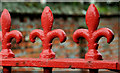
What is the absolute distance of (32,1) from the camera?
414cm

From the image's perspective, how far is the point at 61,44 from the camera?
4777mm

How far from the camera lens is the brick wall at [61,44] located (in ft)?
13.3

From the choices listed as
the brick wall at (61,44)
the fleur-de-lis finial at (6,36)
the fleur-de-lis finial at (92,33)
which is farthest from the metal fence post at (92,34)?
the brick wall at (61,44)

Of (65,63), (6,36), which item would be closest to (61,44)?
(6,36)

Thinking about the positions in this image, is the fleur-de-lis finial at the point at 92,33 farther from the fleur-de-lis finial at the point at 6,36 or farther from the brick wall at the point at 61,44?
the brick wall at the point at 61,44

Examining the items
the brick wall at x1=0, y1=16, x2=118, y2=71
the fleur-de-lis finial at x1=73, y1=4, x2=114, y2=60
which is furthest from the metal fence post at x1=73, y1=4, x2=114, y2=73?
the brick wall at x1=0, y1=16, x2=118, y2=71

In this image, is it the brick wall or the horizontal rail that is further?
the brick wall

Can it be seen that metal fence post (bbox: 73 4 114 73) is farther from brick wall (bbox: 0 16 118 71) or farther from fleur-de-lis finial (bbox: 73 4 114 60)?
brick wall (bbox: 0 16 118 71)

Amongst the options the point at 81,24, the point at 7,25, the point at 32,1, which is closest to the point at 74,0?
the point at 81,24

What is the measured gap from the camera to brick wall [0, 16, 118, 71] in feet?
13.3

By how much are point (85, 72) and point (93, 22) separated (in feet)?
11.3

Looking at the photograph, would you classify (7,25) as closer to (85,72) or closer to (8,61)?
(8,61)

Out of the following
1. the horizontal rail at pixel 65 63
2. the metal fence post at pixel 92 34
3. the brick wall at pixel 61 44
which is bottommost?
the horizontal rail at pixel 65 63

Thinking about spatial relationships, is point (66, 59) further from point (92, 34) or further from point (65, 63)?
point (92, 34)
